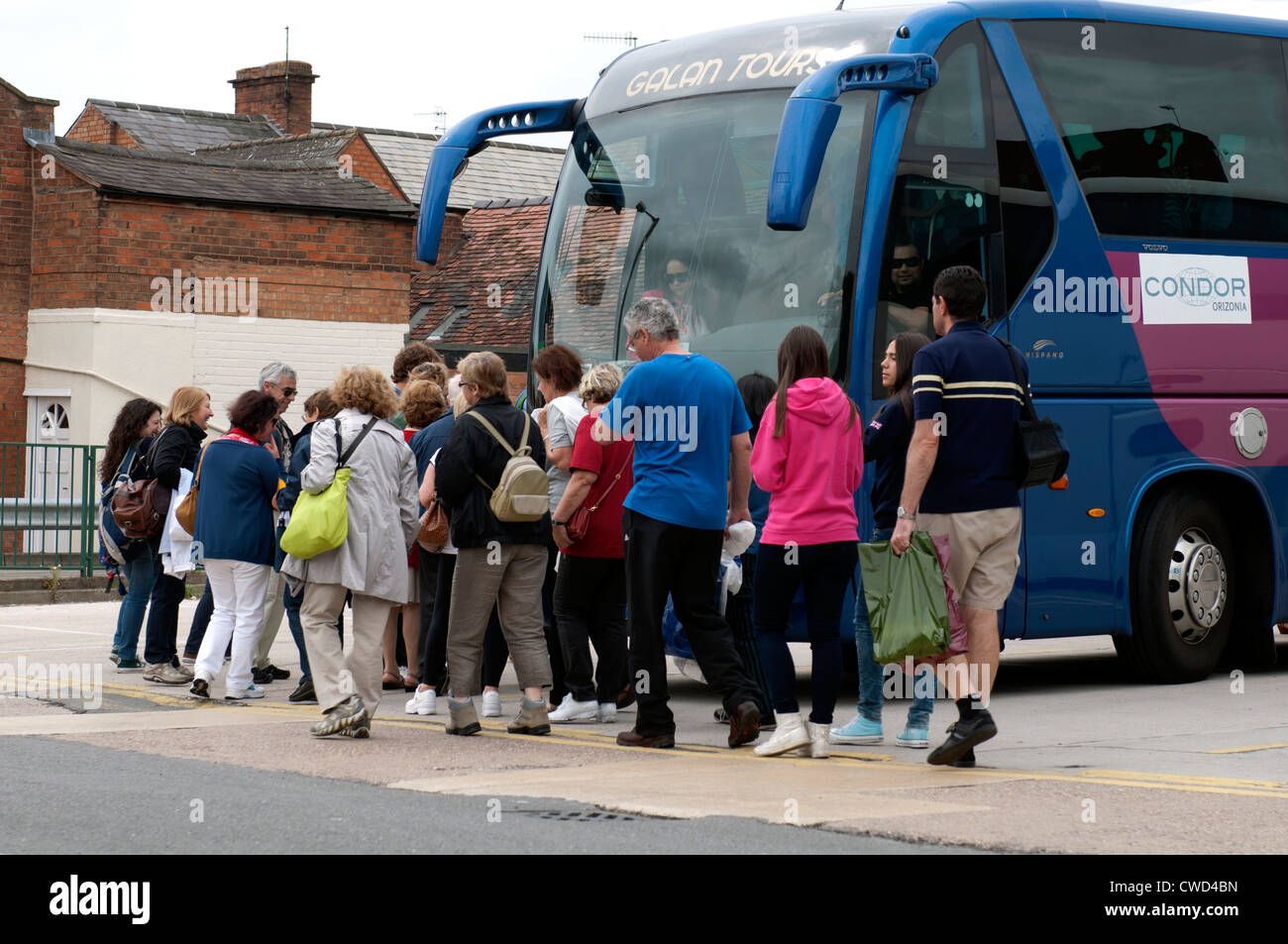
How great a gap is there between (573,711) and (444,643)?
80cm

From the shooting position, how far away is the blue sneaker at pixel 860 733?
880 centimetres

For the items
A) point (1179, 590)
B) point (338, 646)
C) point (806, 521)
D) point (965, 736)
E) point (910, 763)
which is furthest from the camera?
point (1179, 590)

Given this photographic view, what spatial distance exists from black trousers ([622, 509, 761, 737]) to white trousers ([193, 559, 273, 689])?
10.1ft

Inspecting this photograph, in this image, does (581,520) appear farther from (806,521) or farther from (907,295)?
(907,295)

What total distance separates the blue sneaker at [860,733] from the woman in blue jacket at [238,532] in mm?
3747

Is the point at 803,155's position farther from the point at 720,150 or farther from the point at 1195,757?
the point at 1195,757

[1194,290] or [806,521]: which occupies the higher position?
[1194,290]

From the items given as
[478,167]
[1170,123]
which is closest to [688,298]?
[1170,123]

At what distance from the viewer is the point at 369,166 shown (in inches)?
1469

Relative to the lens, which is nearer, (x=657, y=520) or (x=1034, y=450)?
(x=1034, y=450)

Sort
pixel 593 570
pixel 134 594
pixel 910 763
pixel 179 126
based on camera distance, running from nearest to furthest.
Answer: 1. pixel 910 763
2. pixel 593 570
3. pixel 134 594
4. pixel 179 126

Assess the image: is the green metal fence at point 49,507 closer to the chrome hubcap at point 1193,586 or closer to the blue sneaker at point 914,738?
the chrome hubcap at point 1193,586

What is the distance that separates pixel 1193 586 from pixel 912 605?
4.29 meters

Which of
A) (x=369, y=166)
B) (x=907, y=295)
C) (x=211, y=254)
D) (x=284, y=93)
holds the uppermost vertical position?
(x=284, y=93)
